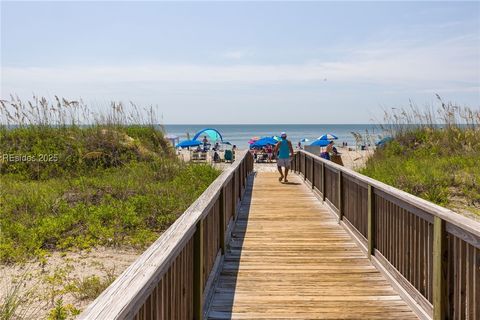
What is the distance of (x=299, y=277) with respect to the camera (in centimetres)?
538

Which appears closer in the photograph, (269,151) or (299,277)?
(299,277)

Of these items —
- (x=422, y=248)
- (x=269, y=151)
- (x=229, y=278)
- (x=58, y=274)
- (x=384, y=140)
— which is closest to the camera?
(x=422, y=248)

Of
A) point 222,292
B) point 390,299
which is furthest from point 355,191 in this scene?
point 222,292

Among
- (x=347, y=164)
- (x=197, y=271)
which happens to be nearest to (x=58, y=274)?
(x=197, y=271)

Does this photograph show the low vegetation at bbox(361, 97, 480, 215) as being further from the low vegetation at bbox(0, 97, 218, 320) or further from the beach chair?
the beach chair

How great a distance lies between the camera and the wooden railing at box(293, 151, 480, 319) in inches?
129

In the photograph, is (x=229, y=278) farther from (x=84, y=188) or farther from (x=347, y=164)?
(x=347, y=164)

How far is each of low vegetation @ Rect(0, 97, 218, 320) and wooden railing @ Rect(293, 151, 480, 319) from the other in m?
3.59

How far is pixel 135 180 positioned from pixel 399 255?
29.1 ft

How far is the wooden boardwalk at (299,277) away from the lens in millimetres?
4359

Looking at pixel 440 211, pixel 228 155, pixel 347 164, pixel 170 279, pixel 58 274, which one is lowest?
pixel 347 164

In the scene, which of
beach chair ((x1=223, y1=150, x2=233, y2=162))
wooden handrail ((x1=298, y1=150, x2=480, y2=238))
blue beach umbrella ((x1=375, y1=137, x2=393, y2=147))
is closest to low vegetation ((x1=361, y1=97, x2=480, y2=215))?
blue beach umbrella ((x1=375, y1=137, x2=393, y2=147))

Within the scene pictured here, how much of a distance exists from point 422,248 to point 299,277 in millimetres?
1643

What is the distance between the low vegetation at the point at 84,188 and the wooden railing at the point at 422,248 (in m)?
3.59
